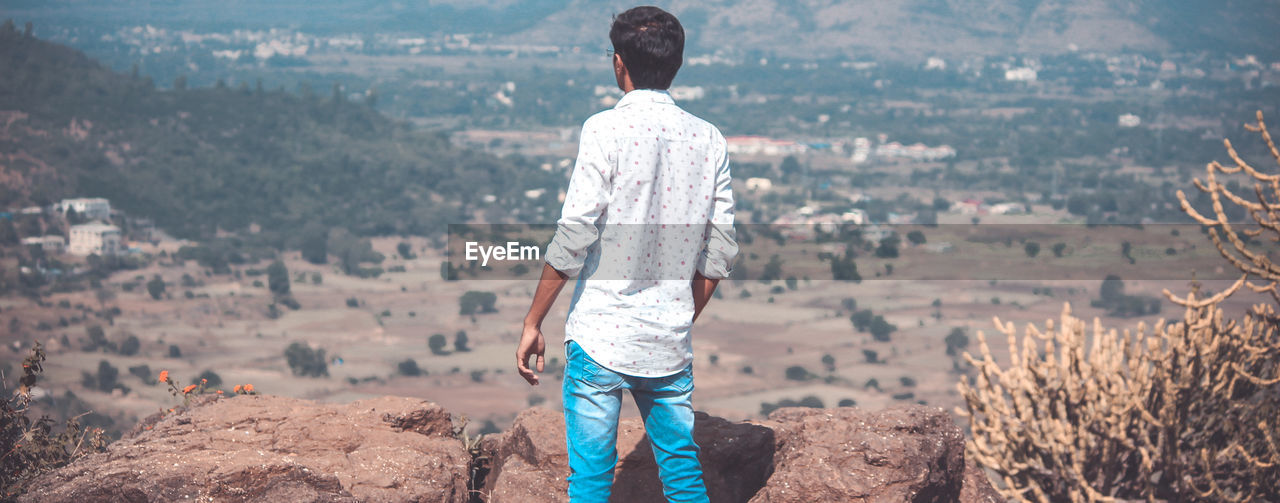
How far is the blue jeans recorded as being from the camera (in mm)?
3379

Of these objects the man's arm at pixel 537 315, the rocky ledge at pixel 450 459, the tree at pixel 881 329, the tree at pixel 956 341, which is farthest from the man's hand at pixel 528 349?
the tree at pixel 881 329

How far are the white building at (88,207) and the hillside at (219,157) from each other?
2.61 meters

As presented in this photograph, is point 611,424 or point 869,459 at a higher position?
point 611,424

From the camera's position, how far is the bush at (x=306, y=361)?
6425 cm

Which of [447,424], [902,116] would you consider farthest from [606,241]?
[902,116]

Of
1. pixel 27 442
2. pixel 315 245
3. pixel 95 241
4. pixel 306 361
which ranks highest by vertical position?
pixel 27 442

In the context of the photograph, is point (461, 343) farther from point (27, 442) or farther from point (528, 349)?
point (528, 349)

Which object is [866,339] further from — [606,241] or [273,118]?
[273,118]

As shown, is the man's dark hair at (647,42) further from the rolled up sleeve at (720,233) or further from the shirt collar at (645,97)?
the rolled up sleeve at (720,233)

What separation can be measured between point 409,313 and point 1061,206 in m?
64.4

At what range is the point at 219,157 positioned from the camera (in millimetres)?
131625
